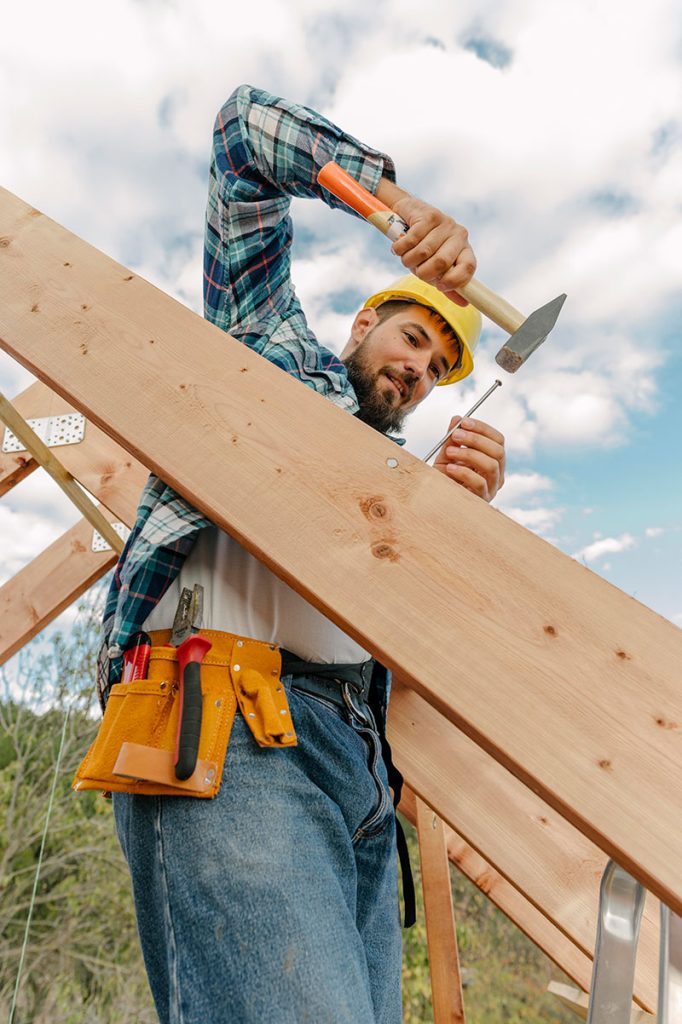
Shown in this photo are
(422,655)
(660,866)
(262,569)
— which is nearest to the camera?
(660,866)

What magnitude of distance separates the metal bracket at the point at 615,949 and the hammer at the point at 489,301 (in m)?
0.64

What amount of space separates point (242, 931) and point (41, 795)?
773cm

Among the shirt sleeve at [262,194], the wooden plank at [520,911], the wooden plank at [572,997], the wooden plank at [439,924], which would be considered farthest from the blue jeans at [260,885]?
the wooden plank at [572,997]

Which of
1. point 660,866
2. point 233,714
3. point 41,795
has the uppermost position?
point 660,866

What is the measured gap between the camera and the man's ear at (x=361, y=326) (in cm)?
177

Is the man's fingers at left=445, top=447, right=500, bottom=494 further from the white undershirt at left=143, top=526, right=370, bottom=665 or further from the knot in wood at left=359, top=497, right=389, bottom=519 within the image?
the knot in wood at left=359, top=497, right=389, bottom=519

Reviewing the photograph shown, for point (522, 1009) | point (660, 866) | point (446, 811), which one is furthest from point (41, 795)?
point (660, 866)

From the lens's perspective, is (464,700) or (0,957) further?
(0,957)

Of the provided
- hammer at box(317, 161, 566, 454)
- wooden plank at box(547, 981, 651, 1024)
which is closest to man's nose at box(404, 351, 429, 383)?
hammer at box(317, 161, 566, 454)

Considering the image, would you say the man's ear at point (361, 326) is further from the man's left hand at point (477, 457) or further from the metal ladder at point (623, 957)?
the metal ladder at point (623, 957)

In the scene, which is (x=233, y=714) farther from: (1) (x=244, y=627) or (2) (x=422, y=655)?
(2) (x=422, y=655)

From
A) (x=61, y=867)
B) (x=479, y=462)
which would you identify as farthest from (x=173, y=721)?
(x=61, y=867)

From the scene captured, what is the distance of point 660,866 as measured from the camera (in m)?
0.52

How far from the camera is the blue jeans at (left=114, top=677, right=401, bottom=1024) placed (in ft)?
2.26
